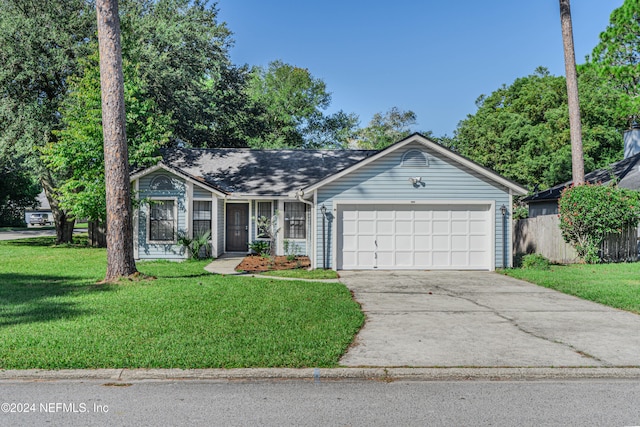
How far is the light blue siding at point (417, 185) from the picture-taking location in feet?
53.8

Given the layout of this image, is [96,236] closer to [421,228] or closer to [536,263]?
[421,228]

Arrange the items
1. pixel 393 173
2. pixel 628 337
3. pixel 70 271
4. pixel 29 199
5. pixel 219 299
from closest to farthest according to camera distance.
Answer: pixel 628 337 < pixel 219 299 < pixel 70 271 < pixel 393 173 < pixel 29 199

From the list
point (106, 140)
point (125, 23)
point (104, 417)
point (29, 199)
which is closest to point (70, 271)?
point (106, 140)

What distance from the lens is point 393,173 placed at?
1652cm

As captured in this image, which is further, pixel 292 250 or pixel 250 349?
pixel 292 250

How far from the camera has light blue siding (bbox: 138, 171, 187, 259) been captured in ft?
64.1

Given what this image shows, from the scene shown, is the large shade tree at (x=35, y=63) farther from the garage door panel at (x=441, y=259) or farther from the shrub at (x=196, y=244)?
the garage door panel at (x=441, y=259)

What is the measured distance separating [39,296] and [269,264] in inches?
304

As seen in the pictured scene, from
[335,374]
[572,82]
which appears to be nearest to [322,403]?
[335,374]

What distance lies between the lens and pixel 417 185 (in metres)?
16.5

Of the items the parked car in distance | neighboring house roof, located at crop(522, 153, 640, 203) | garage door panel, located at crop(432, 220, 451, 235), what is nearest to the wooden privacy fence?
neighboring house roof, located at crop(522, 153, 640, 203)

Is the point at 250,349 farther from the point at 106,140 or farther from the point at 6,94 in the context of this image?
the point at 6,94

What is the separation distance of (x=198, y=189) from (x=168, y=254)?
2703 millimetres

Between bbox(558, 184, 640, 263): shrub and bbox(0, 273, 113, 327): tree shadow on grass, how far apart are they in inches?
591
